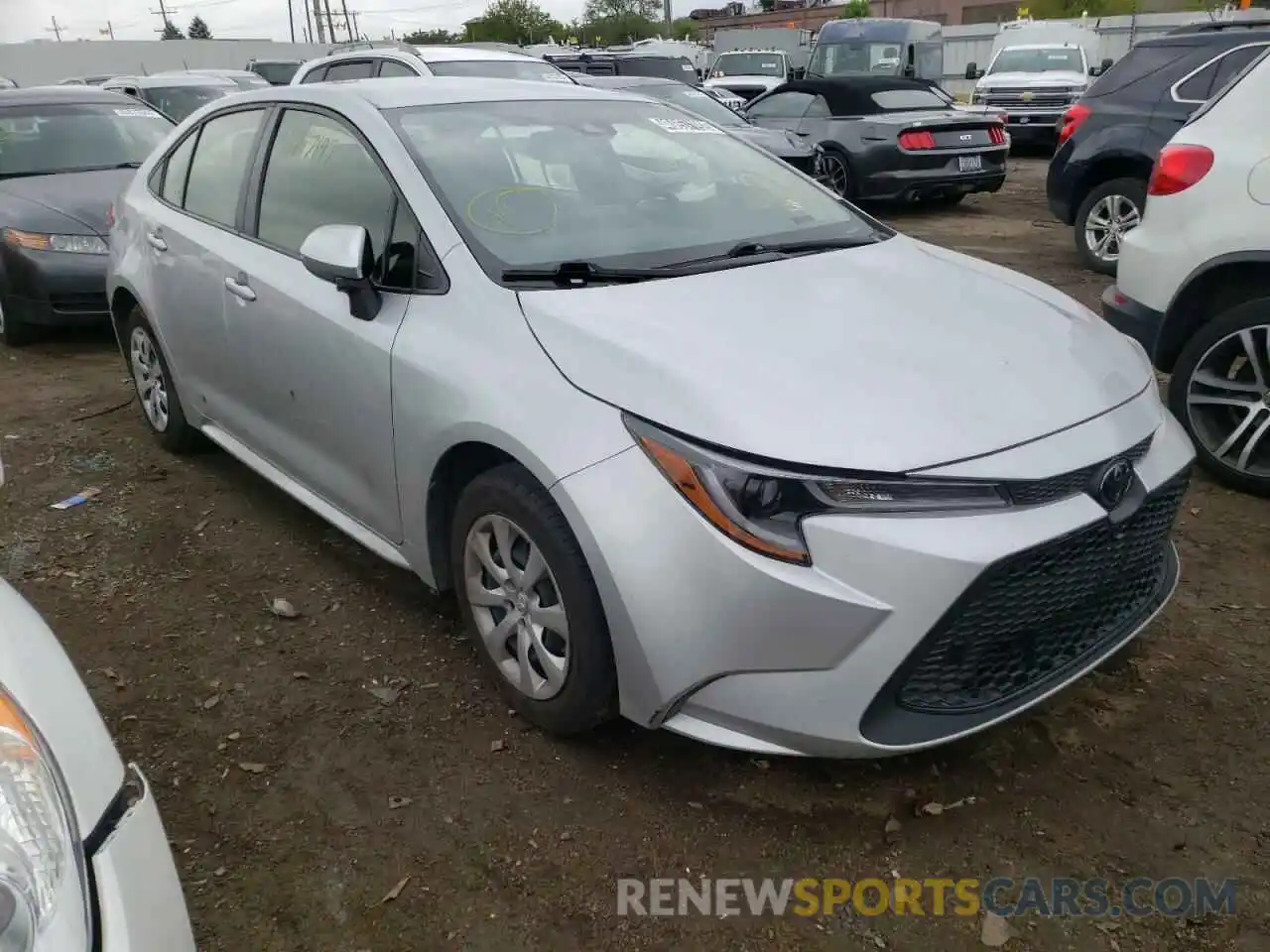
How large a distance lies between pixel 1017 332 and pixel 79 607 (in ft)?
10.5

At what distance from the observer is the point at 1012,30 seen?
18.2m

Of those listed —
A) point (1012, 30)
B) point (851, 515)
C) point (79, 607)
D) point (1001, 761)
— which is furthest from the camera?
point (1012, 30)

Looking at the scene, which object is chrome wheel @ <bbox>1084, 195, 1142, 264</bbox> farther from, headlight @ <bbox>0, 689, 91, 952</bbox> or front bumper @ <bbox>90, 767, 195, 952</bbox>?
headlight @ <bbox>0, 689, 91, 952</bbox>

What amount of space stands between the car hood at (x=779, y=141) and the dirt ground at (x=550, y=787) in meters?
7.61

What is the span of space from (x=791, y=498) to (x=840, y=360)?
0.43 metres

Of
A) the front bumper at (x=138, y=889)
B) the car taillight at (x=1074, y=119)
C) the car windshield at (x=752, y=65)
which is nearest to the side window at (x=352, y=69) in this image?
the car taillight at (x=1074, y=119)

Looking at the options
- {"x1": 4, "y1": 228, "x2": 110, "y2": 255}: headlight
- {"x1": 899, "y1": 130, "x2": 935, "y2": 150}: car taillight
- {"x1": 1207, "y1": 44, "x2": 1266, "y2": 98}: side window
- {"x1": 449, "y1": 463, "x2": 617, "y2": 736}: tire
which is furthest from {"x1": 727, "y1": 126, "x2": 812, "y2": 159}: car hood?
{"x1": 449, "y1": 463, "x2": 617, "y2": 736}: tire

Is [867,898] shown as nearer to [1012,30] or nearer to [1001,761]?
[1001,761]

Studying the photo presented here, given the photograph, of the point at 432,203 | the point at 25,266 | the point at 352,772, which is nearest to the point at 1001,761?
the point at 352,772

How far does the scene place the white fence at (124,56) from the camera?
39.1 m

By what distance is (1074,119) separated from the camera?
811cm

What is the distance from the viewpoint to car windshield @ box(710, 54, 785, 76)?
70.4ft

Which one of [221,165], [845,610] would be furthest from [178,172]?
[845,610]

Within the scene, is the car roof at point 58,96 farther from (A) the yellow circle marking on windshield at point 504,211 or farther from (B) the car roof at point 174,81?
(A) the yellow circle marking on windshield at point 504,211
